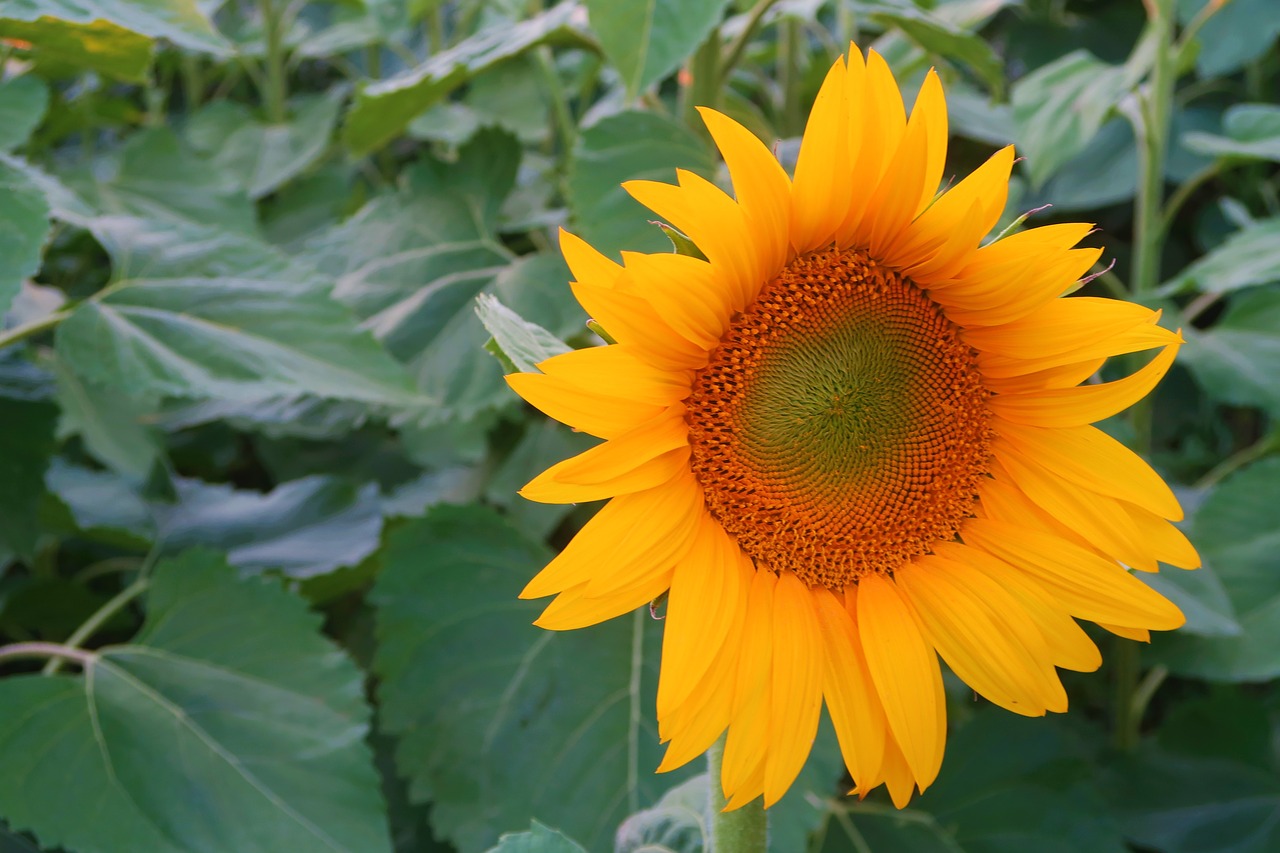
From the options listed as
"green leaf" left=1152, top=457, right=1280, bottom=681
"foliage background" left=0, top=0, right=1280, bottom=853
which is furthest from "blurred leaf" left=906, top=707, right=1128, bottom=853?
"green leaf" left=1152, top=457, right=1280, bottom=681

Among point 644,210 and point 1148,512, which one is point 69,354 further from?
point 1148,512

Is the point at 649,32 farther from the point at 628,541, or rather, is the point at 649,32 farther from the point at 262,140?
the point at 262,140

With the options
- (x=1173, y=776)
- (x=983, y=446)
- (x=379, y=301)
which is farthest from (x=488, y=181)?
(x=1173, y=776)

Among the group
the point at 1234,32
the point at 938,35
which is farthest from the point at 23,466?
the point at 1234,32

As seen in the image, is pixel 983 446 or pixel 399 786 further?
pixel 399 786

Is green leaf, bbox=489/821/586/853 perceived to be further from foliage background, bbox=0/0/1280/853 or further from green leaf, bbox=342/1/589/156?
green leaf, bbox=342/1/589/156

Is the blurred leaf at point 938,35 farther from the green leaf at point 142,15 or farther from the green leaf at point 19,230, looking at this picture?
the green leaf at point 19,230

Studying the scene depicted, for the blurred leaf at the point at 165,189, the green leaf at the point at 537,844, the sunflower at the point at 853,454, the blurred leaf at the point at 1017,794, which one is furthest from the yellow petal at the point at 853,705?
the blurred leaf at the point at 165,189
